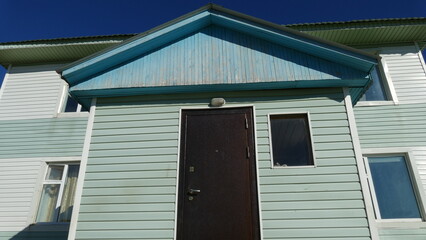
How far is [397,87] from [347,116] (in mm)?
4477

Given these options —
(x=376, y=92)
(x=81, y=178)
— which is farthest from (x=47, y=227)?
(x=376, y=92)

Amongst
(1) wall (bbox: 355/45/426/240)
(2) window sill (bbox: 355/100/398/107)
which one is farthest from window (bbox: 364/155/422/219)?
(2) window sill (bbox: 355/100/398/107)

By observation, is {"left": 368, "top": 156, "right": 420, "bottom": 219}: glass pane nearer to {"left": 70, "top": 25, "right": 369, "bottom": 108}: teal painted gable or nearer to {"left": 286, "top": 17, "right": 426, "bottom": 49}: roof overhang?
{"left": 70, "top": 25, "right": 369, "bottom": 108}: teal painted gable

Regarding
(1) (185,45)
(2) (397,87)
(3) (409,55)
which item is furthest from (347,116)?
(3) (409,55)

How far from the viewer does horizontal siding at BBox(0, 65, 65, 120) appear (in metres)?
9.24

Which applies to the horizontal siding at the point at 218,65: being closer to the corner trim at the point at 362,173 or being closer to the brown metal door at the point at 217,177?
the corner trim at the point at 362,173

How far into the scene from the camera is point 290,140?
5.28 m

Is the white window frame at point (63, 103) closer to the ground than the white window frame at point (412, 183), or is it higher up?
higher up

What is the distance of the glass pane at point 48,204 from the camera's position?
317 inches

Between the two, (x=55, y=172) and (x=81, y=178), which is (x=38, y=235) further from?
(x=81, y=178)

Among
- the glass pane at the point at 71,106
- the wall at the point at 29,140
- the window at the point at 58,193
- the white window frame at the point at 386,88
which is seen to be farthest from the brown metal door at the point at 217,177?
the glass pane at the point at 71,106

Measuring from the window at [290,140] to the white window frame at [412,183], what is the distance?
318 centimetres

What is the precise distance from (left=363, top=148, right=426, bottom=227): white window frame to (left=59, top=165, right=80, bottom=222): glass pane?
8057 mm

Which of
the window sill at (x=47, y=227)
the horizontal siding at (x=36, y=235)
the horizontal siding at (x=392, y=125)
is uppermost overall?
the horizontal siding at (x=392, y=125)
